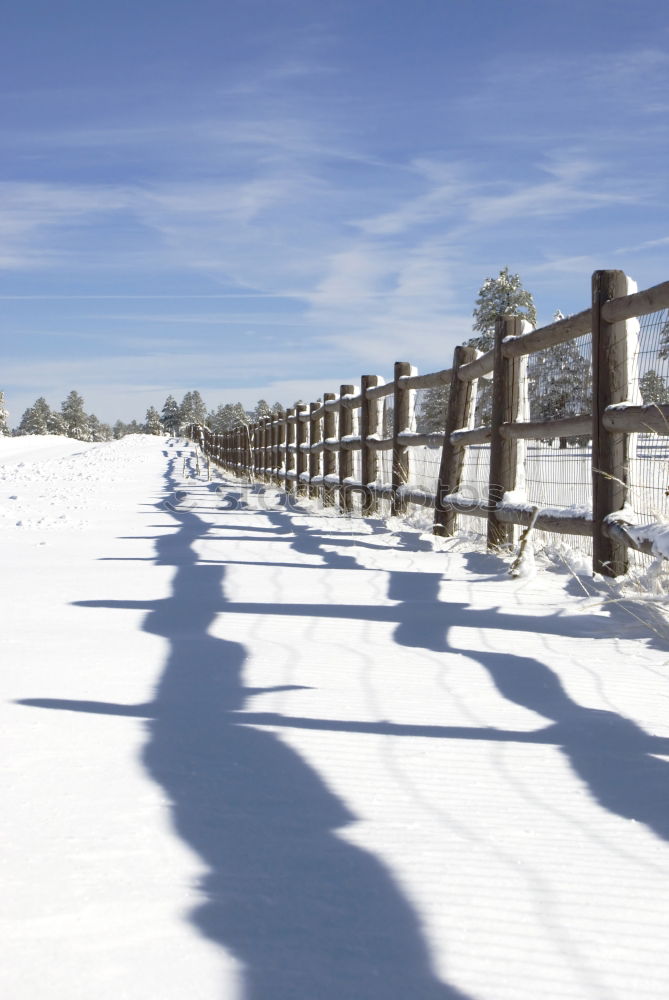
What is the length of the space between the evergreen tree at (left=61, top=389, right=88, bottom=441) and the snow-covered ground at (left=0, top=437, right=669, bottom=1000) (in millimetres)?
111605

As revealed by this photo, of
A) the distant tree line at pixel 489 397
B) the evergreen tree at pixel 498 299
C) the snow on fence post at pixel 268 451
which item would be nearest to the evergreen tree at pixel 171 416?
the distant tree line at pixel 489 397

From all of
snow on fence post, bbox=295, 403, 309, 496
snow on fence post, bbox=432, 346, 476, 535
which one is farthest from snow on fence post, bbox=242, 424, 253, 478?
snow on fence post, bbox=432, 346, 476, 535

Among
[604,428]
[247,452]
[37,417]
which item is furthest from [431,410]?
[37,417]

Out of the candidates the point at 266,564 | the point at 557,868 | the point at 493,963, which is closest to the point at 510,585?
the point at 266,564

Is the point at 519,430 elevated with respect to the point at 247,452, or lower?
lower

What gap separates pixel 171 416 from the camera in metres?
125

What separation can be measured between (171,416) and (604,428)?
406 ft

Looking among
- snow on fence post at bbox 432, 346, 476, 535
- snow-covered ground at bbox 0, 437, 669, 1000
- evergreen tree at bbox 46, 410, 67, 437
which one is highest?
evergreen tree at bbox 46, 410, 67, 437

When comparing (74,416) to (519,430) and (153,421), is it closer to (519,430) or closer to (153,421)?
(153,421)

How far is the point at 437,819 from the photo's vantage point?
1.84 m

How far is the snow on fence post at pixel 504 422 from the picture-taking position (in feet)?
18.7

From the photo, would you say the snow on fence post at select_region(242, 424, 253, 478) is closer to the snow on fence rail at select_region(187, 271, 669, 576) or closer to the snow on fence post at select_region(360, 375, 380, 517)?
the snow on fence rail at select_region(187, 271, 669, 576)

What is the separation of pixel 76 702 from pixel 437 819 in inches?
47.9

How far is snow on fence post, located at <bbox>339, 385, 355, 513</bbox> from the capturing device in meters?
10.2
